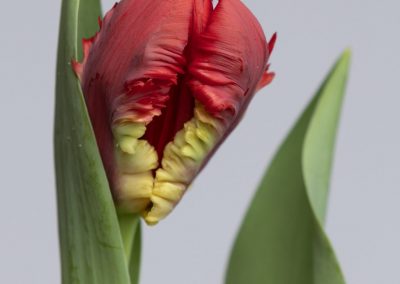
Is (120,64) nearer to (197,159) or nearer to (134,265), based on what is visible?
(197,159)

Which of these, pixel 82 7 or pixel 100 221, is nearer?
pixel 100 221

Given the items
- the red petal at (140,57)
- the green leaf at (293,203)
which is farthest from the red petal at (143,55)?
the green leaf at (293,203)

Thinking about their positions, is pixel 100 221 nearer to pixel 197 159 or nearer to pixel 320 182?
pixel 197 159

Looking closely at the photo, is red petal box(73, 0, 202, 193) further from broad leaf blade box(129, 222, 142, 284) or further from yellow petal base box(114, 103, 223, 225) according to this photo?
broad leaf blade box(129, 222, 142, 284)

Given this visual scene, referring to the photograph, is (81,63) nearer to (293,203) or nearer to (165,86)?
(165,86)

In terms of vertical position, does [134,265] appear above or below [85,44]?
below

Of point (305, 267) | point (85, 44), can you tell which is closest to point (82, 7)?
point (85, 44)

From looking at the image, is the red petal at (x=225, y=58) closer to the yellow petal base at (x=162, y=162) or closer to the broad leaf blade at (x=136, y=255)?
the yellow petal base at (x=162, y=162)
